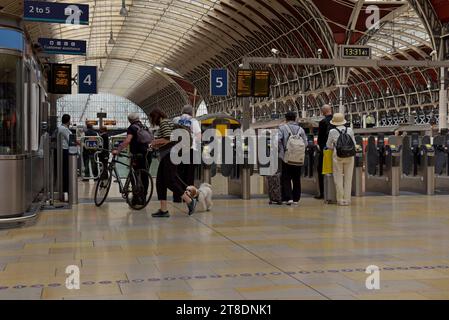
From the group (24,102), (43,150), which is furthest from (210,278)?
(43,150)

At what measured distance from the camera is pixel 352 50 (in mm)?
20328

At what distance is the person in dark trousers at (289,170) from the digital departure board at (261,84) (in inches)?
273

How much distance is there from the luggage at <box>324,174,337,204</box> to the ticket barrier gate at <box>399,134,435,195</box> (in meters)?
3.18

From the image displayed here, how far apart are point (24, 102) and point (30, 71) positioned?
2.52ft

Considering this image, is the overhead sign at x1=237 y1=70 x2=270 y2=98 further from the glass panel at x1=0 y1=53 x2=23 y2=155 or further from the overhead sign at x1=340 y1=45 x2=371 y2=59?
the glass panel at x1=0 y1=53 x2=23 y2=155

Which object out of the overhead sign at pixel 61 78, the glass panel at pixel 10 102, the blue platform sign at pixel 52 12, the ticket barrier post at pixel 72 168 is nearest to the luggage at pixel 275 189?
the ticket barrier post at pixel 72 168

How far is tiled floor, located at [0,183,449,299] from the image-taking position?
184 inches

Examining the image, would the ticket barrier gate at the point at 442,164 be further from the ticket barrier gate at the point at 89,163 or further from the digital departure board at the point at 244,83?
the ticket barrier gate at the point at 89,163

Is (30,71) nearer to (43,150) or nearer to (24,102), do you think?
(24,102)

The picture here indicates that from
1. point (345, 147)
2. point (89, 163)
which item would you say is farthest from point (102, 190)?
point (89, 163)

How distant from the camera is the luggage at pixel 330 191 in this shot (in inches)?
445

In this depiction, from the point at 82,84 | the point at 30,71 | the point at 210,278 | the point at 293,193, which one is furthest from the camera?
the point at 82,84

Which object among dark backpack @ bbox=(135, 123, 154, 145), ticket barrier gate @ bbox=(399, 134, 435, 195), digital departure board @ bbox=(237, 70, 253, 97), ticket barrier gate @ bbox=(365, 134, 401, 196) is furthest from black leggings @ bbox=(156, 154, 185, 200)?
digital departure board @ bbox=(237, 70, 253, 97)
